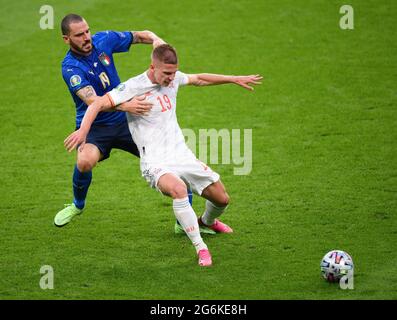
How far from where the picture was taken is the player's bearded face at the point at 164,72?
7.78m

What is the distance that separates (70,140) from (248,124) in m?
4.87

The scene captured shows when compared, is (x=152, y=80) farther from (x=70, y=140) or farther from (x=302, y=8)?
(x=302, y=8)

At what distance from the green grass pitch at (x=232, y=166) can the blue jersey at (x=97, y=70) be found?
123 cm

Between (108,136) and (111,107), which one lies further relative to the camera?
(108,136)

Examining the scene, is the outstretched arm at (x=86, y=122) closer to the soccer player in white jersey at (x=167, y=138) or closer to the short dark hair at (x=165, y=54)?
the soccer player in white jersey at (x=167, y=138)

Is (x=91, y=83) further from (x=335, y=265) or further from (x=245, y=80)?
(x=335, y=265)

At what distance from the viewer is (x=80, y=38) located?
846 centimetres

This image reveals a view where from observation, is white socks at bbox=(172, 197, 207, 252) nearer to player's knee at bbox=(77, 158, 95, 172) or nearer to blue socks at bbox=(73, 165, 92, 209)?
player's knee at bbox=(77, 158, 95, 172)

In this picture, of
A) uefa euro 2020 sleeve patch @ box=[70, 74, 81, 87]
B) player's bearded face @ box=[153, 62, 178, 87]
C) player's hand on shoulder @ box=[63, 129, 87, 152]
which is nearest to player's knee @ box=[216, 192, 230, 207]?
player's bearded face @ box=[153, 62, 178, 87]

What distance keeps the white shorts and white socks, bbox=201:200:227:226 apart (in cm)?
45

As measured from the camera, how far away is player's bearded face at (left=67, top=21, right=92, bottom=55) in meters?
8.41

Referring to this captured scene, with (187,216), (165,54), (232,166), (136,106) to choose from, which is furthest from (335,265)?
(232,166)

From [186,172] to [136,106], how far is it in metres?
0.79

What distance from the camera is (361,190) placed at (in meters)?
9.86
